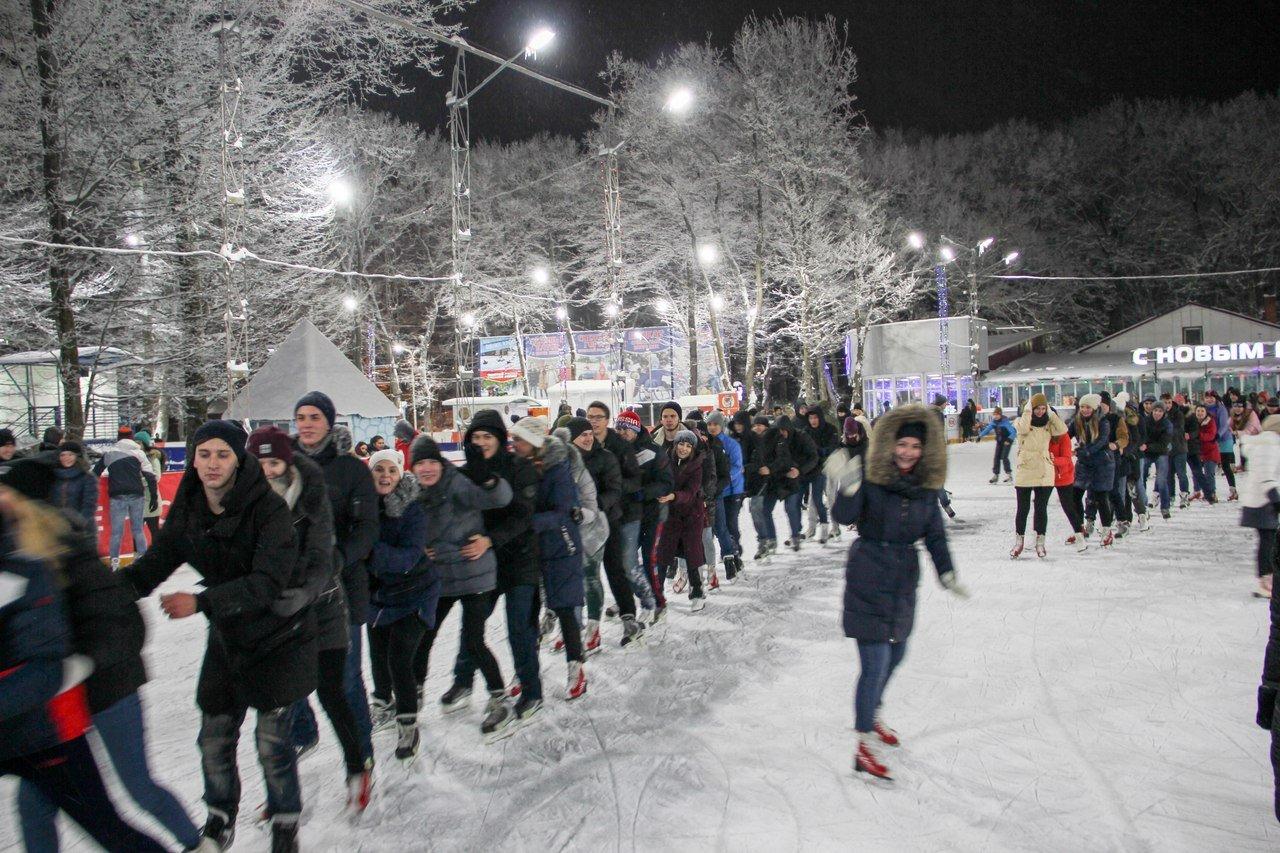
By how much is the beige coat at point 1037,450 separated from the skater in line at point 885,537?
5322 mm

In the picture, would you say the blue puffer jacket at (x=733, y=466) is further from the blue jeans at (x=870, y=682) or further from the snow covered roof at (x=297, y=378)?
the blue jeans at (x=870, y=682)

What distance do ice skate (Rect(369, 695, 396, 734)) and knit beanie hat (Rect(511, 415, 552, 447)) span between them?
1599 millimetres

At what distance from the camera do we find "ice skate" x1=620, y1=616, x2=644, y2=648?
6258mm

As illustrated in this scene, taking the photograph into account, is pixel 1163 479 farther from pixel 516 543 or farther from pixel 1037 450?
pixel 516 543

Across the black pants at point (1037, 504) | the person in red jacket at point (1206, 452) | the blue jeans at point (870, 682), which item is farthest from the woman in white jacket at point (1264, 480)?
the person in red jacket at point (1206, 452)

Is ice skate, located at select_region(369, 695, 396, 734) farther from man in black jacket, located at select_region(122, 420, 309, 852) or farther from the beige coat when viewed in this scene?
the beige coat

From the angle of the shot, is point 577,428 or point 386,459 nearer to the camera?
point 386,459

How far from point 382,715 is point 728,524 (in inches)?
185

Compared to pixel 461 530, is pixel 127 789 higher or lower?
lower

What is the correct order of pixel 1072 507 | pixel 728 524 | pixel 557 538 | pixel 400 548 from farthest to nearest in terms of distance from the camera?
pixel 1072 507
pixel 728 524
pixel 557 538
pixel 400 548

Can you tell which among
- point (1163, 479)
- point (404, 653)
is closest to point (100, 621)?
point (404, 653)

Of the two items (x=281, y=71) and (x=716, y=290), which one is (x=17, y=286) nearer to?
(x=281, y=71)

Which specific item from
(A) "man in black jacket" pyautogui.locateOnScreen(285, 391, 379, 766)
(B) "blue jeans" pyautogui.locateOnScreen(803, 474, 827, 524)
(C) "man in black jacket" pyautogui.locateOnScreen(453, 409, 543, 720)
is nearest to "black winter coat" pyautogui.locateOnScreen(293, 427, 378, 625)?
(A) "man in black jacket" pyautogui.locateOnScreen(285, 391, 379, 766)

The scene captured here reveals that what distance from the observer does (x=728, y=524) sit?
29.1 feet
